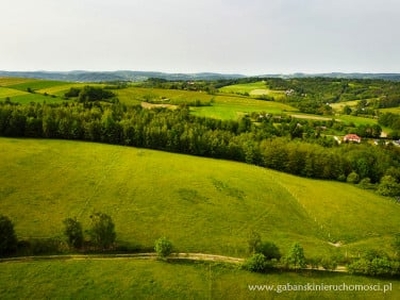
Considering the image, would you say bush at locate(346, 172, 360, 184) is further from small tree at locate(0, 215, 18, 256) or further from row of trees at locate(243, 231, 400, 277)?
small tree at locate(0, 215, 18, 256)

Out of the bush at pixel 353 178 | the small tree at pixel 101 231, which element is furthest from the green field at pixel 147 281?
the bush at pixel 353 178

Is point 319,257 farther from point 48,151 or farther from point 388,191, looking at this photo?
point 48,151

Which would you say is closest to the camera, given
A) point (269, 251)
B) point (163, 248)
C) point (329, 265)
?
point (163, 248)

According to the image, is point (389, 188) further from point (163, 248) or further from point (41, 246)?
point (41, 246)

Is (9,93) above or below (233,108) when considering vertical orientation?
above

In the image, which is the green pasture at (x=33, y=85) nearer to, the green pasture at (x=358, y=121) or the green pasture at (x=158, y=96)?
the green pasture at (x=158, y=96)

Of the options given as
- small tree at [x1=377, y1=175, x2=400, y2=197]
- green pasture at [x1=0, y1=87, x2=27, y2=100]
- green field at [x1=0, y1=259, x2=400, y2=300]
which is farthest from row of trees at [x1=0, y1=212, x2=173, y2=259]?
green pasture at [x1=0, y1=87, x2=27, y2=100]

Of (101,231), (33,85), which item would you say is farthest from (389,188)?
(33,85)
